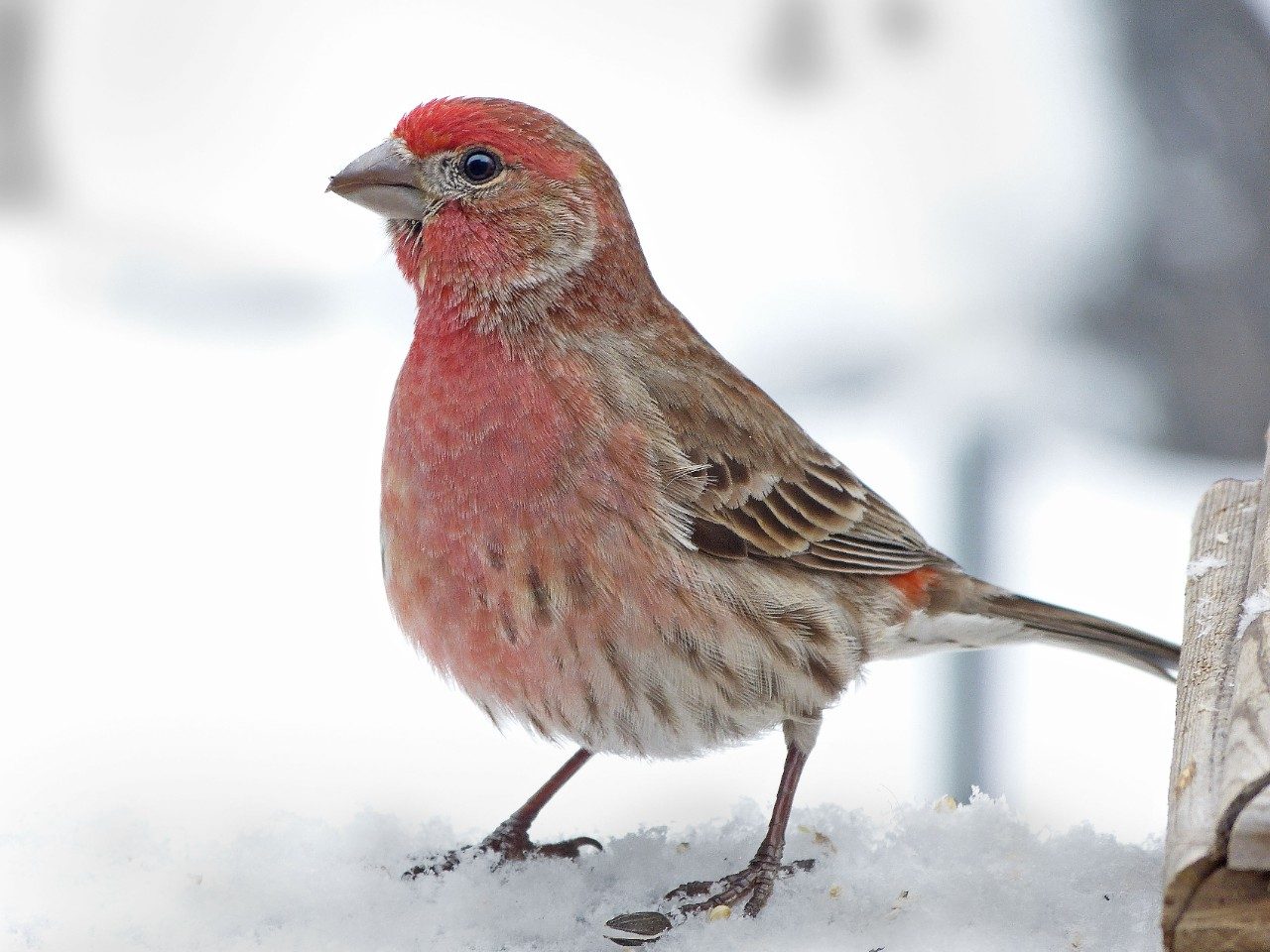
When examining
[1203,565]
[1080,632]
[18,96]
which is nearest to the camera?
[1203,565]

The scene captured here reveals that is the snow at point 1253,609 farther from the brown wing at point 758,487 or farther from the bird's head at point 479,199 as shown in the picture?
the bird's head at point 479,199

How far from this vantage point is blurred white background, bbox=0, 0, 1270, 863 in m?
5.83

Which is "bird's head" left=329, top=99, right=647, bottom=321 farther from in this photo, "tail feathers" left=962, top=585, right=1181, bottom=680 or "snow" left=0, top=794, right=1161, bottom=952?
"tail feathers" left=962, top=585, right=1181, bottom=680

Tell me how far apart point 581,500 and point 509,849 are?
899 mm

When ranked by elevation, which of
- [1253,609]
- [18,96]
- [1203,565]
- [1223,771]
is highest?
[18,96]

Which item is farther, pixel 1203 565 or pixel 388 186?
pixel 388 186

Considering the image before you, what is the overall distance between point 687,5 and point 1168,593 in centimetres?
321

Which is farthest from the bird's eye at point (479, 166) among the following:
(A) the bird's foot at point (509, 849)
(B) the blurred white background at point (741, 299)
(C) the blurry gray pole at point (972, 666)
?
(C) the blurry gray pole at point (972, 666)

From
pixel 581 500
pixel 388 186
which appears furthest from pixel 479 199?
pixel 581 500

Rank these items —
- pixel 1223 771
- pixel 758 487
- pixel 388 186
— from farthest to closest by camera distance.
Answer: pixel 758 487, pixel 388 186, pixel 1223 771

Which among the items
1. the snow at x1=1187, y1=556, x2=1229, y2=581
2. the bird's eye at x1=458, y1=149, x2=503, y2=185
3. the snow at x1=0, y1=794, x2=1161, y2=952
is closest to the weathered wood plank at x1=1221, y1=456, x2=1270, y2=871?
the snow at x1=1187, y1=556, x2=1229, y2=581

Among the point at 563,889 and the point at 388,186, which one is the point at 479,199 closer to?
the point at 388,186

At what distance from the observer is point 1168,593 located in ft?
21.7

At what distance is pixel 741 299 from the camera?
6.64 m
